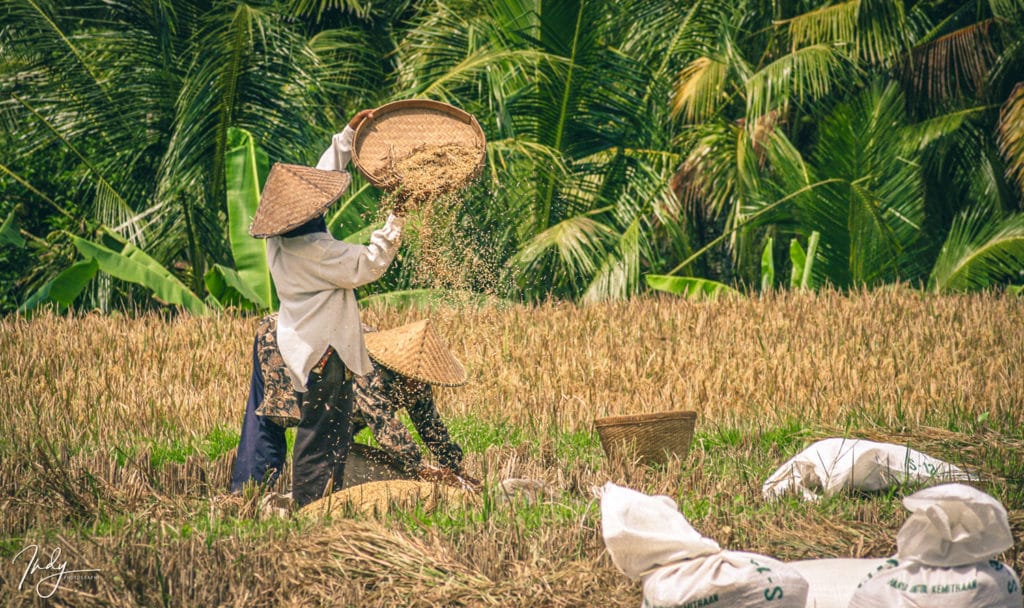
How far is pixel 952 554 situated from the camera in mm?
3385

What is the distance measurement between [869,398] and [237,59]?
7483 mm

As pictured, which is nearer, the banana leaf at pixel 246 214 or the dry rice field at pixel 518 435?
the dry rice field at pixel 518 435

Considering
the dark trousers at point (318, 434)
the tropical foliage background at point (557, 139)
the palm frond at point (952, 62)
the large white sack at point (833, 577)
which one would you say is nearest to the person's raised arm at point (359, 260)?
the dark trousers at point (318, 434)

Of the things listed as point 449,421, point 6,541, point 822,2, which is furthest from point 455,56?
point 6,541

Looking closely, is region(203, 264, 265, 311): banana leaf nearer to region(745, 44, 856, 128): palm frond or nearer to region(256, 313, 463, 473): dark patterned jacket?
region(256, 313, 463, 473): dark patterned jacket

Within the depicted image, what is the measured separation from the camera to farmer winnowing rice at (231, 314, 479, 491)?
5.02 meters

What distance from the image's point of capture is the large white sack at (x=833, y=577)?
3800 mm

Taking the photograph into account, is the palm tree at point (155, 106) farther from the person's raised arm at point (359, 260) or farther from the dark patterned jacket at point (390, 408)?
the person's raised arm at point (359, 260)

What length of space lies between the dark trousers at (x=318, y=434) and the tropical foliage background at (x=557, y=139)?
17.0 feet

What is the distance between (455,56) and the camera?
13.3m

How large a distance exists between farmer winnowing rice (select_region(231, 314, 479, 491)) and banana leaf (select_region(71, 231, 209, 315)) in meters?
4.96

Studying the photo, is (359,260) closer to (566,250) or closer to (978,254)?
(566,250)

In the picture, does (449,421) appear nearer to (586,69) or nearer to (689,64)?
(586,69)
